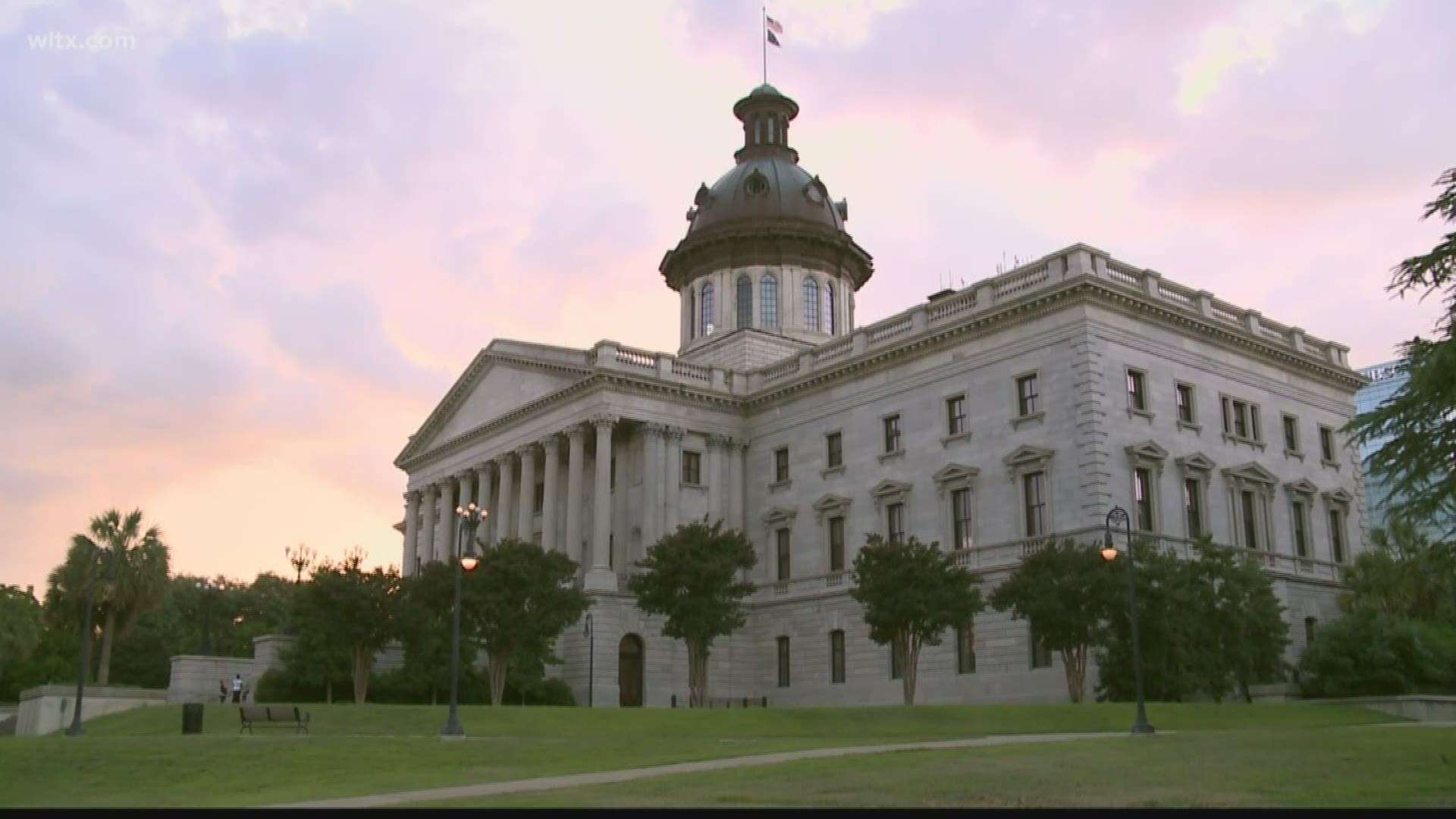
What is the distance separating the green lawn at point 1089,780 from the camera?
15.1 m

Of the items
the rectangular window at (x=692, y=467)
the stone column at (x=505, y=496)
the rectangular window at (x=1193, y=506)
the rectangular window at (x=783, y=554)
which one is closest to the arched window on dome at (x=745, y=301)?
the rectangular window at (x=692, y=467)

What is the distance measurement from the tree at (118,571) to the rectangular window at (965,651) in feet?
117

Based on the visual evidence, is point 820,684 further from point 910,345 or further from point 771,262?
point 771,262

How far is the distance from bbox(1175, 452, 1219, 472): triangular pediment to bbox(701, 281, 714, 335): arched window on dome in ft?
96.6

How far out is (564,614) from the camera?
4706 cm

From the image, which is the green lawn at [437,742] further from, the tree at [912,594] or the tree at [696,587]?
the tree at [696,587]

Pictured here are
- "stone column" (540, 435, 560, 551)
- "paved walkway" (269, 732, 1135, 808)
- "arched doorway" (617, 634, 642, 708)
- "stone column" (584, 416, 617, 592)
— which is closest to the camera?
"paved walkway" (269, 732, 1135, 808)

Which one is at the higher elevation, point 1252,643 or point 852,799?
point 1252,643

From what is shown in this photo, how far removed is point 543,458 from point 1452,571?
46.5 meters

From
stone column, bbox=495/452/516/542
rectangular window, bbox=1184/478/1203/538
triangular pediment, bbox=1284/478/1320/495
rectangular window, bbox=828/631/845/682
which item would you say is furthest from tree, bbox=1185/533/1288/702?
stone column, bbox=495/452/516/542

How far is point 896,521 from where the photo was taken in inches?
2083

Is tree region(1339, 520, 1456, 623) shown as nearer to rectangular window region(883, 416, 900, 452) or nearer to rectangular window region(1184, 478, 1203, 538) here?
rectangular window region(1184, 478, 1203, 538)

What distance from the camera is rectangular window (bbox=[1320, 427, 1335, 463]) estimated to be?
53938 mm
